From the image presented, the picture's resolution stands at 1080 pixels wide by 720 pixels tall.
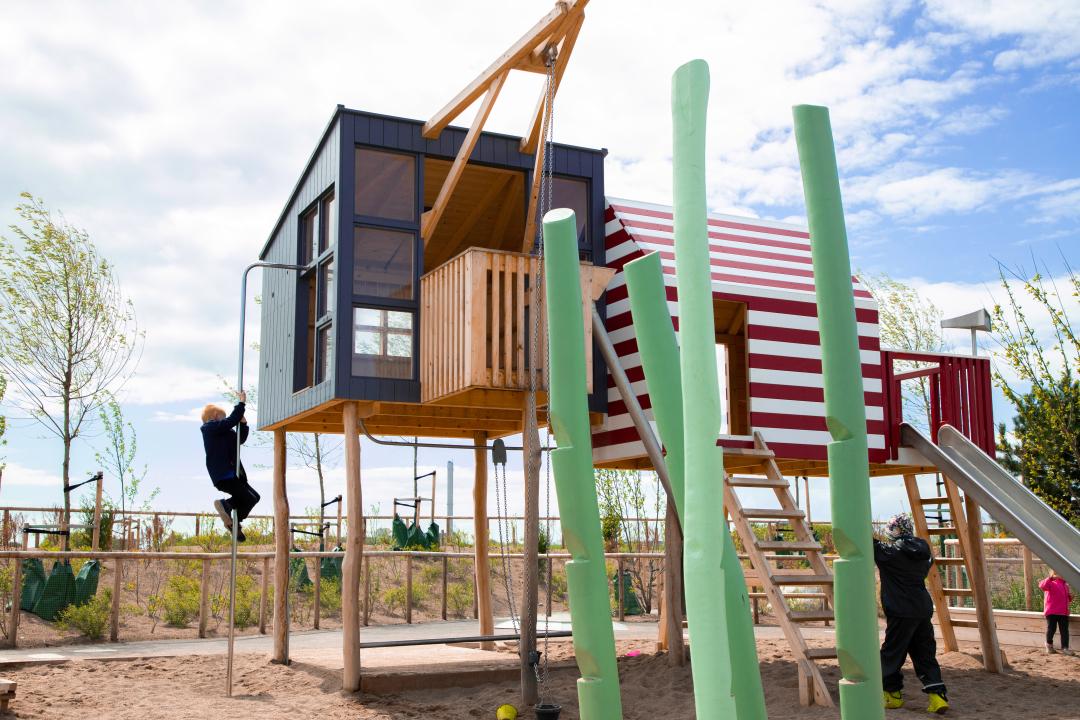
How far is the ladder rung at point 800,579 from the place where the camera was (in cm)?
890

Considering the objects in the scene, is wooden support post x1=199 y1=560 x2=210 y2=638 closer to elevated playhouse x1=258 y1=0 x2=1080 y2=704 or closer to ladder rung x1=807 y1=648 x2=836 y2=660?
elevated playhouse x1=258 y1=0 x2=1080 y2=704

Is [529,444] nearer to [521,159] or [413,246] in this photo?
[413,246]

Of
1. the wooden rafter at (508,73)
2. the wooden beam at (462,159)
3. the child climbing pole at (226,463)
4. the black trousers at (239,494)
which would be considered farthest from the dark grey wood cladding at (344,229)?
the black trousers at (239,494)

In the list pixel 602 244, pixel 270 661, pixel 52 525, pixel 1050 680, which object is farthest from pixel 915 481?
pixel 52 525

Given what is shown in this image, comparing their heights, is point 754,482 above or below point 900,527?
above

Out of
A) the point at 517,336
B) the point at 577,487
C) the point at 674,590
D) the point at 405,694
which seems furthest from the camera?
the point at 674,590

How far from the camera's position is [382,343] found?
10.9m

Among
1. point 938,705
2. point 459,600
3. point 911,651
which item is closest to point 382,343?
point 911,651

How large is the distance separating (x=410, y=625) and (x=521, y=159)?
32.3 ft

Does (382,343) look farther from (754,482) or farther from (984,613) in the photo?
(984,613)

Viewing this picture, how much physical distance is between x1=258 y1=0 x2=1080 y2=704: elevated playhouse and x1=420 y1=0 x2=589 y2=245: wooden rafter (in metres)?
0.02

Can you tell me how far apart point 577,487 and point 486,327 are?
5606 mm

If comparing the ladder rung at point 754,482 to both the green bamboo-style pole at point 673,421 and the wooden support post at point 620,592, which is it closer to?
the green bamboo-style pole at point 673,421

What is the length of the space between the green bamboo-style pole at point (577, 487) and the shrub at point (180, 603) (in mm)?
14628
